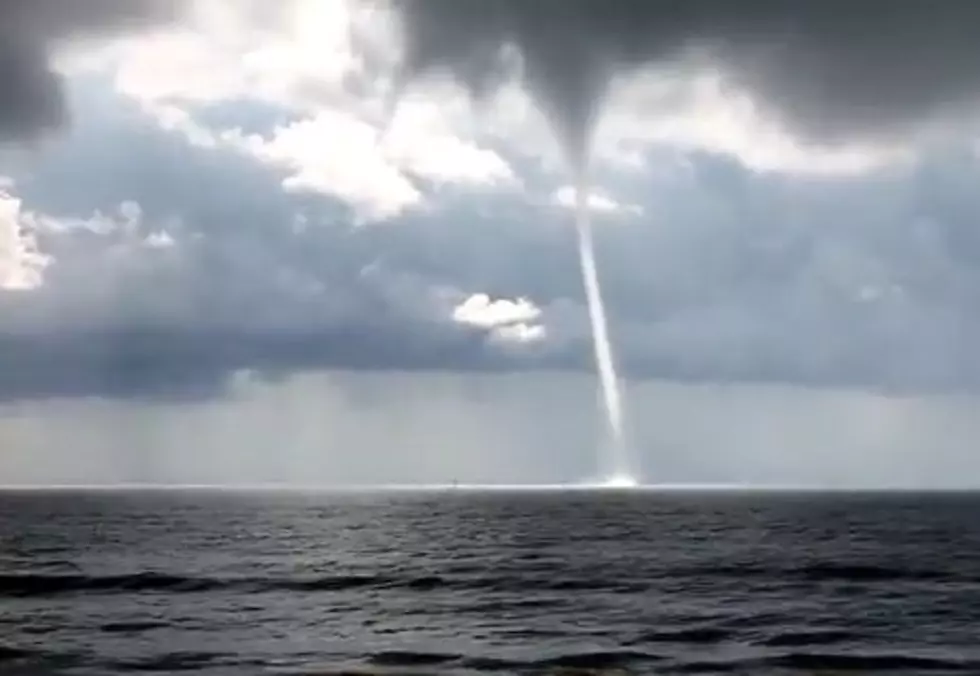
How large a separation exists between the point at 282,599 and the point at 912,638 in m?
31.1

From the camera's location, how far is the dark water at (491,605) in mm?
38844

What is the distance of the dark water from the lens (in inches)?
1529

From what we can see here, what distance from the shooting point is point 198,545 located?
10262 centimetres

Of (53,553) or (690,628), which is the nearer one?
(690,628)

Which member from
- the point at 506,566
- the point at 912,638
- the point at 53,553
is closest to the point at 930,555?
the point at 506,566

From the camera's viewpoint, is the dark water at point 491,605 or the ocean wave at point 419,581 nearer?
the dark water at point 491,605

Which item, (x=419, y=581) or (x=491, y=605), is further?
(x=419, y=581)

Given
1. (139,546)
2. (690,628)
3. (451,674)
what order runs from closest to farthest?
(451,674), (690,628), (139,546)

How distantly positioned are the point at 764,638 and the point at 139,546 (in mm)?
70395

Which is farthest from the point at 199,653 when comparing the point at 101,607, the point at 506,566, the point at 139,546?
the point at 139,546

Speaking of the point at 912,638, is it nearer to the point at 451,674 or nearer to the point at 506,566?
the point at 451,674

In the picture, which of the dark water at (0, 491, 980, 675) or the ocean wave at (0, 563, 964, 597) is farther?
the ocean wave at (0, 563, 964, 597)

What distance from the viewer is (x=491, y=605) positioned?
2196 inches

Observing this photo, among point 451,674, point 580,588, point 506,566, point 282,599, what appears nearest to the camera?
point 451,674
